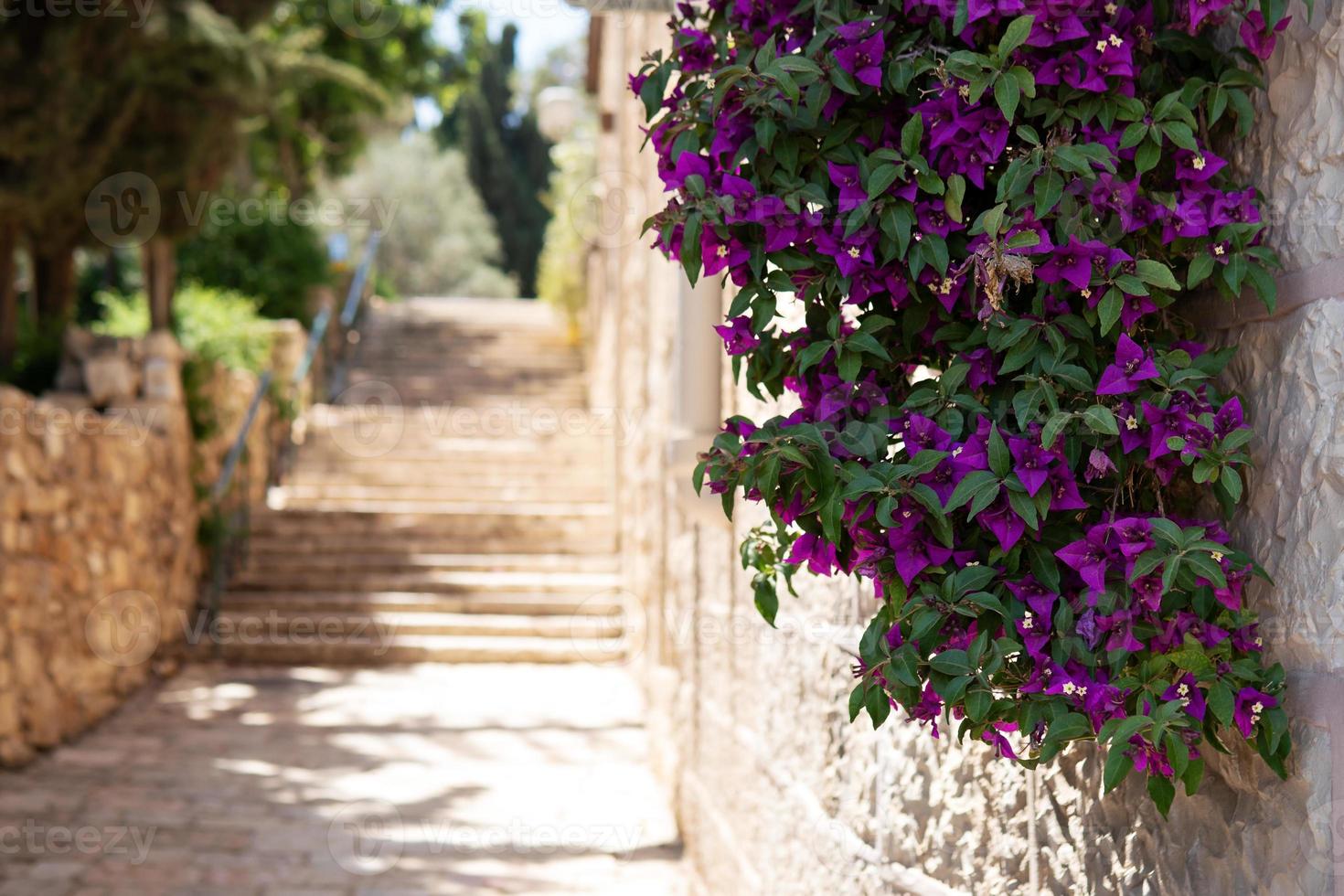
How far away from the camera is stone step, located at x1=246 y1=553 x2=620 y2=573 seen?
25.5 ft

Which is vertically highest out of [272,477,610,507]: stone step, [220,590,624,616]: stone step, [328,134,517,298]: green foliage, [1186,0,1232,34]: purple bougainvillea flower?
[328,134,517,298]: green foliage

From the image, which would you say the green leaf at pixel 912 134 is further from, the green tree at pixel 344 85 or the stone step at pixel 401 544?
the green tree at pixel 344 85

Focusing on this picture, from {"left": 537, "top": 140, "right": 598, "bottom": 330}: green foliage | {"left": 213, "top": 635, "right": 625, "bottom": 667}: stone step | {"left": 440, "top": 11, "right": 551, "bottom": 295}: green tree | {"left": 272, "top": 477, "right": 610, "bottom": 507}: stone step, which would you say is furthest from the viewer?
{"left": 440, "top": 11, "right": 551, "bottom": 295}: green tree

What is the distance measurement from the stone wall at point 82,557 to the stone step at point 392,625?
390mm

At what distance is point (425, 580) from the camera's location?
7566 mm

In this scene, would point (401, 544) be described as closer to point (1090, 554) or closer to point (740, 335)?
point (740, 335)

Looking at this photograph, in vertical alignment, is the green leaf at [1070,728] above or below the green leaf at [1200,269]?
below

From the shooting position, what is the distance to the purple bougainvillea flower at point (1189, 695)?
112cm

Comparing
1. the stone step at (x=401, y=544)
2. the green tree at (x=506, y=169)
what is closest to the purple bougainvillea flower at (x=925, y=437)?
the stone step at (x=401, y=544)

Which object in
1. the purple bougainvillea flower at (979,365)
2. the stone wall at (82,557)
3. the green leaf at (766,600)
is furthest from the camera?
the stone wall at (82,557)

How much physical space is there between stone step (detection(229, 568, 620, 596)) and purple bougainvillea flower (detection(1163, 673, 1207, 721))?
646 centimetres

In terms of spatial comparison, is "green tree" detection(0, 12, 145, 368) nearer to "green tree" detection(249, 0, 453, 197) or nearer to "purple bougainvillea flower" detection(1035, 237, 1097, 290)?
"purple bougainvillea flower" detection(1035, 237, 1097, 290)

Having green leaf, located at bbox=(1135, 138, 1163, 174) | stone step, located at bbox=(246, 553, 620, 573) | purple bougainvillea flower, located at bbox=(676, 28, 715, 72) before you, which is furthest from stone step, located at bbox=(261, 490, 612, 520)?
green leaf, located at bbox=(1135, 138, 1163, 174)

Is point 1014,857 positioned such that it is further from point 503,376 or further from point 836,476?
point 503,376
